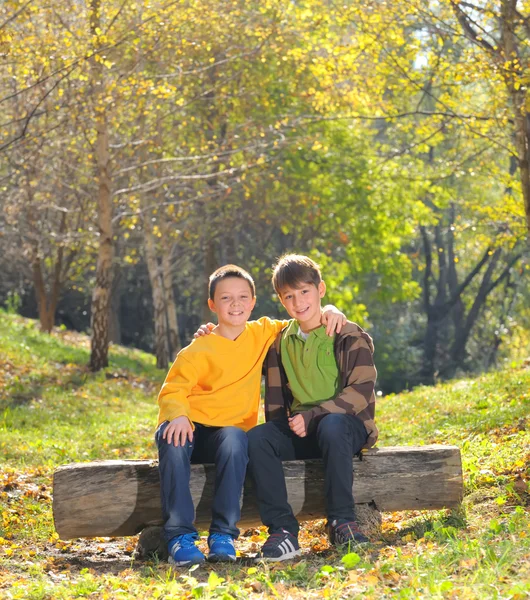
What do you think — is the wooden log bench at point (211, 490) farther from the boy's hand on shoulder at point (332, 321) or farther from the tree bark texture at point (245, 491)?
the boy's hand on shoulder at point (332, 321)

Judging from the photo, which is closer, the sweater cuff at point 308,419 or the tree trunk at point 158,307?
the sweater cuff at point 308,419

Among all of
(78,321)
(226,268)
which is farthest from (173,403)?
(78,321)

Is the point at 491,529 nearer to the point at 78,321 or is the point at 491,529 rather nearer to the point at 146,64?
the point at 146,64

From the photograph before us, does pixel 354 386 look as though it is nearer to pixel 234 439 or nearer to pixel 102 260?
pixel 234 439

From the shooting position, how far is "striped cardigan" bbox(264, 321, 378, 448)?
18.4 ft

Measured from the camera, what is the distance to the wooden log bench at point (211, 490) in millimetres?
5562

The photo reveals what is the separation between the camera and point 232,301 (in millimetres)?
5762

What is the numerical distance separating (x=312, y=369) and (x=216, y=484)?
0.98 m

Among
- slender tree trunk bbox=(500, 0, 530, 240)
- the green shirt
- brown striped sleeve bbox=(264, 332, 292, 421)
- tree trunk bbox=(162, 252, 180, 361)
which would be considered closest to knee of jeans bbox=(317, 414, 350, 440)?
the green shirt

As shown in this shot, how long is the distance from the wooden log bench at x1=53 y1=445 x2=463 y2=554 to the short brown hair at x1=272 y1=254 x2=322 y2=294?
1.15 m

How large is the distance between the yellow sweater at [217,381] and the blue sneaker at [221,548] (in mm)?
727

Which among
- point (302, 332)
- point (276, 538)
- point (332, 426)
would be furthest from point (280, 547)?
point (302, 332)

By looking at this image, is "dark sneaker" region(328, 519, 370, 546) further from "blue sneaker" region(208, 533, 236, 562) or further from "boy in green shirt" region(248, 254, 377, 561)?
"blue sneaker" region(208, 533, 236, 562)

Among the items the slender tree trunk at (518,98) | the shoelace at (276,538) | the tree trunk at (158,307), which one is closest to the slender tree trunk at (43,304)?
the tree trunk at (158,307)
